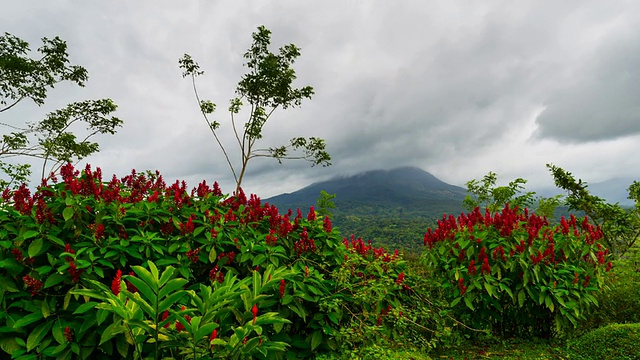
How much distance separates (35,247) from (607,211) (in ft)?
47.9

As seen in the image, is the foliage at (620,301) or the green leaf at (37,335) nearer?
the green leaf at (37,335)

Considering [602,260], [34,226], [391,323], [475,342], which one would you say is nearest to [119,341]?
[34,226]

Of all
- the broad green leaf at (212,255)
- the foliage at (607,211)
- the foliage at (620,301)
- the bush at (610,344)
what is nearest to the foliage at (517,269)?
the bush at (610,344)

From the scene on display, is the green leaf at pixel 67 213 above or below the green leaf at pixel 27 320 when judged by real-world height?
above

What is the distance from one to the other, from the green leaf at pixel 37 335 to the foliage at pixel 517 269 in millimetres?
3880

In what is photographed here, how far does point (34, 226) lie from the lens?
270cm

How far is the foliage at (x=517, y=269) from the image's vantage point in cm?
393

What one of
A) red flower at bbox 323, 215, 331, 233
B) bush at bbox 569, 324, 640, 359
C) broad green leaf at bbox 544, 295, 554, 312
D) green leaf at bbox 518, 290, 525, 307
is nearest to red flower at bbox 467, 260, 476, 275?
green leaf at bbox 518, 290, 525, 307

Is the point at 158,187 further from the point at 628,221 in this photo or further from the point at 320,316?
the point at 628,221

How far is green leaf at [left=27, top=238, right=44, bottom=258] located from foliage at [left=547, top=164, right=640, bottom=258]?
37.0 ft

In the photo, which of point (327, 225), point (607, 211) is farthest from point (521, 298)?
point (607, 211)

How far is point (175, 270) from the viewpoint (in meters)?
2.97

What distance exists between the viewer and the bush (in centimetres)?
358

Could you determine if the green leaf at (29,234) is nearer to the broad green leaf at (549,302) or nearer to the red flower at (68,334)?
the red flower at (68,334)
